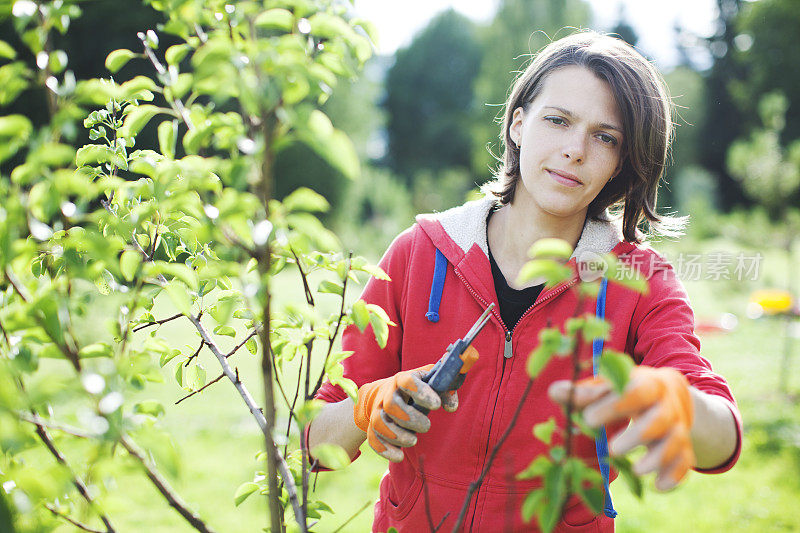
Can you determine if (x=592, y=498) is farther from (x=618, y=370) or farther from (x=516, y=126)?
(x=516, y=126)

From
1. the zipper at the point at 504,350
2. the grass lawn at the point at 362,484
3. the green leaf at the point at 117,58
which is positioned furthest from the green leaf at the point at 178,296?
the grass lawn at the point at 362,484

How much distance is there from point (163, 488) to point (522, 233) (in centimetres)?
130

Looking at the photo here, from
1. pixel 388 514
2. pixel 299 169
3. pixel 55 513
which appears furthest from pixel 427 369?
pixel 299 169

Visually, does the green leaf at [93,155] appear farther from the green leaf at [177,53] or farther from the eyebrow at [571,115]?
the eyebrow at [571,115]

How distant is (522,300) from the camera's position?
1.84 m

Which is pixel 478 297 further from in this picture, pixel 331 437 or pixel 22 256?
pixel 22 256

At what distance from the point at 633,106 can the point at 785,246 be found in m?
7.14

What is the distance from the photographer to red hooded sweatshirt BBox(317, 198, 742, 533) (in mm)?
1646

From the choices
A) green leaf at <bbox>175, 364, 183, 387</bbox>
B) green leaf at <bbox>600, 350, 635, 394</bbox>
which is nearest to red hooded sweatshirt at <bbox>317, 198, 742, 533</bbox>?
green leaf at <bbox>175, 364, 183, 387</bbox>

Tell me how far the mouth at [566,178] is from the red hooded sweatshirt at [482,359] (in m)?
0.23

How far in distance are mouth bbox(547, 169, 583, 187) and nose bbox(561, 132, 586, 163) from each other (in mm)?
45

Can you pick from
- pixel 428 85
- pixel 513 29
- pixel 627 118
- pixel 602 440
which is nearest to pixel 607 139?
pixel 627 118

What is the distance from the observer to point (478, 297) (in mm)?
1775

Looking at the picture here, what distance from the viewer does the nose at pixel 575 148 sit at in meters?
1.69
